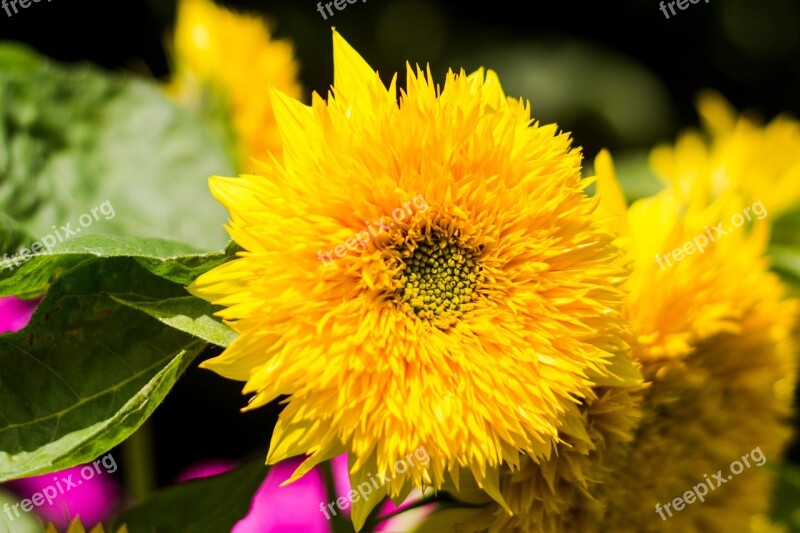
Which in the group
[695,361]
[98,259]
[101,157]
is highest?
[101,157]

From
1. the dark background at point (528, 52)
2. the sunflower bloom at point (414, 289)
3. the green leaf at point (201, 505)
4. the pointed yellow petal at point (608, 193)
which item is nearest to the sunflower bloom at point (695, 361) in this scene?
the pointed yellow petal at point (608, 193)

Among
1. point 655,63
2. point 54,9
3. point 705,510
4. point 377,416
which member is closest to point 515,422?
point 377,416
